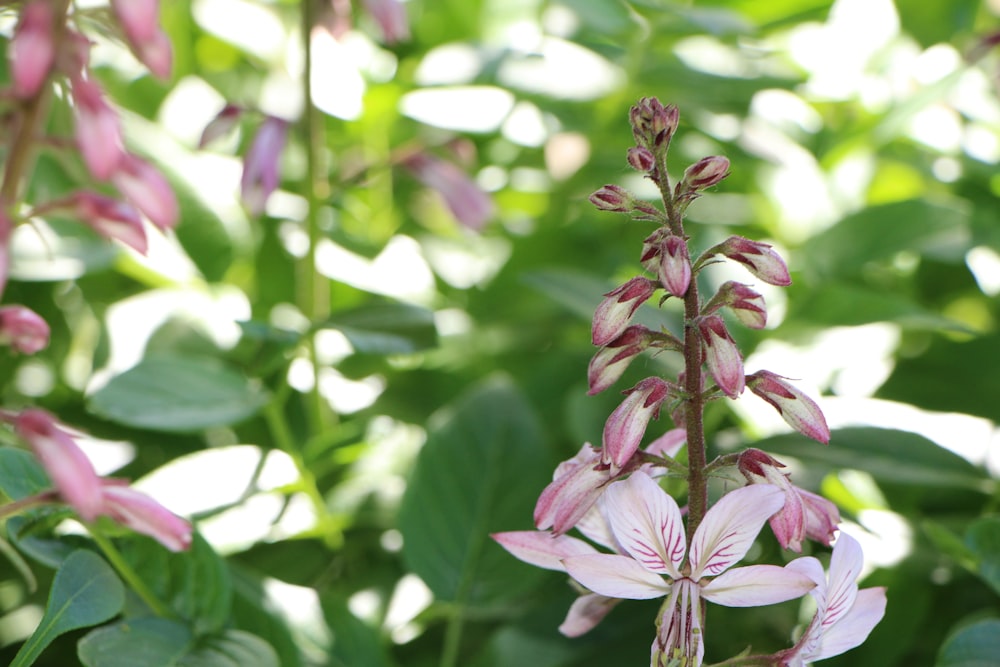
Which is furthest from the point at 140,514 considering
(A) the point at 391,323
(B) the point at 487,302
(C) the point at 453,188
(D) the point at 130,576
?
(B) the point at 487,302

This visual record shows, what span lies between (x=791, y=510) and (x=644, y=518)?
0.18 feet

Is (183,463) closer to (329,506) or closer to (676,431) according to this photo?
(329,506)

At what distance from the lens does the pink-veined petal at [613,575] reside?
40 cm

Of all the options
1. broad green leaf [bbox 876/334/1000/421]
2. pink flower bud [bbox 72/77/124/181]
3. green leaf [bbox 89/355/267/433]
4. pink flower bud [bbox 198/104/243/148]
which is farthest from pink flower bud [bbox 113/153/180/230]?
broad green leaf [bbox 876/334/1000/421]

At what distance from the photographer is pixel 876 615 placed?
43cm

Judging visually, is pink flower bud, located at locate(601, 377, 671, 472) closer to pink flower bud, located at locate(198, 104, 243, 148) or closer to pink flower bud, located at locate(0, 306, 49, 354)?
pink flower bud, located at locate(0, 306, 49, 354)

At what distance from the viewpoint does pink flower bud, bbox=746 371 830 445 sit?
0.41 m

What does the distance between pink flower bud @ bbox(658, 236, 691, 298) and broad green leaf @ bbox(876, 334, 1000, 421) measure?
47 cm

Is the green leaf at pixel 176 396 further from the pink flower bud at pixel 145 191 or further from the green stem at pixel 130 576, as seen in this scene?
the pink flower bud at pixel 145 191

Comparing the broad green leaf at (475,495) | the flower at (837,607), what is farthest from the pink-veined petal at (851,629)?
the broad green leaf at (475,495)

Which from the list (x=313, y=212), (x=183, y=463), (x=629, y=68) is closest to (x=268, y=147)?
(x=313, y=212)

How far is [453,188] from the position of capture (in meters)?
0.85

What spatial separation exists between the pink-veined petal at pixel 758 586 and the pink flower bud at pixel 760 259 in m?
0.11

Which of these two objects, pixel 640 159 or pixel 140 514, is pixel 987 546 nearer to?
pixel 640 159
